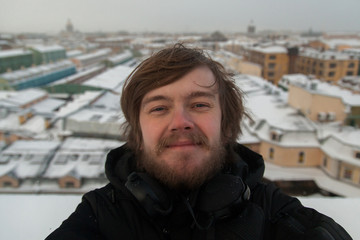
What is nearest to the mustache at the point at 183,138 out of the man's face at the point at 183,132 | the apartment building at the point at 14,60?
the man's face at the point at 183,132

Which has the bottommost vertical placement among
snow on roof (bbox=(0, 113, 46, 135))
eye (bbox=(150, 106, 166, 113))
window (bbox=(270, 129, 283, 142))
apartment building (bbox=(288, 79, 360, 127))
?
snow on roof (bbox=(0, 113, 46, 135))

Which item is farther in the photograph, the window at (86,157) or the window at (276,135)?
the window at (276,135)

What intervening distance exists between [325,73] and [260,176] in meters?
10.5

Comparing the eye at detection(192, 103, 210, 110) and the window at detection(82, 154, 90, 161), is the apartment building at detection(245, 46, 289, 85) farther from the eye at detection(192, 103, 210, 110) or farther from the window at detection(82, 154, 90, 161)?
the eye at detection(192, 103, 210, 110)

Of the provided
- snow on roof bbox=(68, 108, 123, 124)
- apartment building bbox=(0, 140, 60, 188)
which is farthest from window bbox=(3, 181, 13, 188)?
snow on roof bbox=(68, 108, 123, 124)

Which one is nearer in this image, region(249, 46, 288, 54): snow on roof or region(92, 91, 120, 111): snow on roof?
region(92, 91, 120, 111): snow on roof

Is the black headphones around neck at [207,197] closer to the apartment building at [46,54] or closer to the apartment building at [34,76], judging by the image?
the apartment building at [34,76]

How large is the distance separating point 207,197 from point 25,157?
369cm

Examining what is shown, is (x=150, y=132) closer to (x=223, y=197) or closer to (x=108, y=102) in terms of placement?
(x=223, y=197)

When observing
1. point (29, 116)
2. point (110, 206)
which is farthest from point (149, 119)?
point (29, 116)

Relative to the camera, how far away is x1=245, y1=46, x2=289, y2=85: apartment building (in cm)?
1065

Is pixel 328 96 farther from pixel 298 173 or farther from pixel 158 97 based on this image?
pixel 158 97

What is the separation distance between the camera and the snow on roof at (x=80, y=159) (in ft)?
10.2

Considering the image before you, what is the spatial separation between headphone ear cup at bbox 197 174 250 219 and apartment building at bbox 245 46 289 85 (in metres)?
10.9
